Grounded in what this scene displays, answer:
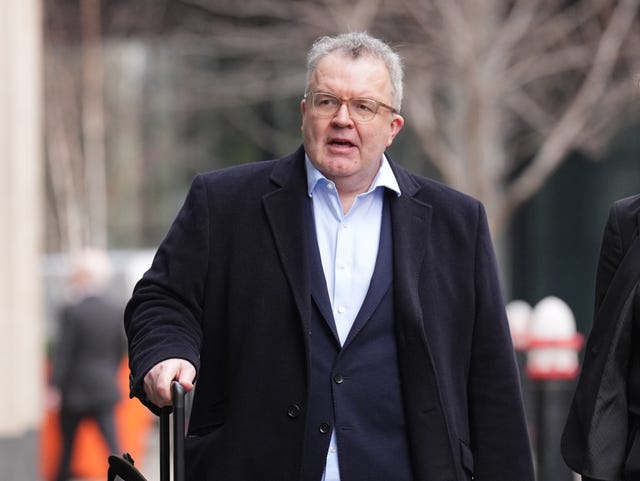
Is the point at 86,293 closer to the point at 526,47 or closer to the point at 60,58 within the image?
the point at 526,47

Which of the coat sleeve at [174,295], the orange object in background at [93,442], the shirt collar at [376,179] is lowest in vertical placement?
the orange object in background at [93,442]

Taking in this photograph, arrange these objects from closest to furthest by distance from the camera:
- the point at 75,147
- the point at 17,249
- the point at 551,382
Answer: the point at 551,382
the point at 17,249
the point at 75,147

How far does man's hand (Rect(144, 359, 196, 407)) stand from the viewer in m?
3.72

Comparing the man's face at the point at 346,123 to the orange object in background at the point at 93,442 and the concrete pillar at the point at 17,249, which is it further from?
the orange object in background at the point at 93,442

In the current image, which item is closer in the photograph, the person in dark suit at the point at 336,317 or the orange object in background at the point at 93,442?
the person in dark suit at the point at 336,317

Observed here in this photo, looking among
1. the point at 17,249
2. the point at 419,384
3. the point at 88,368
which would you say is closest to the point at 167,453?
the point at 419,384

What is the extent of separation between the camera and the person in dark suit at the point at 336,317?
3.90 metres

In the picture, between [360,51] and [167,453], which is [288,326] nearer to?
[167,453]

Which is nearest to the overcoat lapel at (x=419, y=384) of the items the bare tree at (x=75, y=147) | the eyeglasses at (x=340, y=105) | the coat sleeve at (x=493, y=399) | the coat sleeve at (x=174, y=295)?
the coat sleeve at (x=493, y=399)

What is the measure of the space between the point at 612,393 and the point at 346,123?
102 cm

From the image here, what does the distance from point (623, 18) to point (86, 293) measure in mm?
5272

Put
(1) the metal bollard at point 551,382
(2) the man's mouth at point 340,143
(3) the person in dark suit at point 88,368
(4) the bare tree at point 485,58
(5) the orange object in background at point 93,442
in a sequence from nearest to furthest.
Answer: (2) the man's mouth at point 340,143 → (1) the metal bollard at point 551,382 → (3) the person in dark suit at point 88,368 → (4) the bare tree at point 485,58 → (5) the orange object in background at point 93,442

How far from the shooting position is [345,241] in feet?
13.2

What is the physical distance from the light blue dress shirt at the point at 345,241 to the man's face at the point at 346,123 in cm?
11
